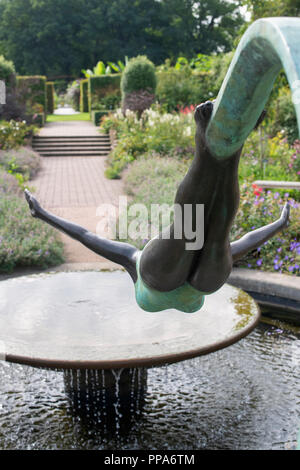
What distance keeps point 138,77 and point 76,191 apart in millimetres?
7847

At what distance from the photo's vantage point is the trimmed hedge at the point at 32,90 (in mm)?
23016

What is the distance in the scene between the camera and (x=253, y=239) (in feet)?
6.90

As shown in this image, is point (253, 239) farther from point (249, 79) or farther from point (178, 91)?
point (178, 91)

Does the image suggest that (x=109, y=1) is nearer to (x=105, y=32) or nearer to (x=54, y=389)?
(x=105, y=32)

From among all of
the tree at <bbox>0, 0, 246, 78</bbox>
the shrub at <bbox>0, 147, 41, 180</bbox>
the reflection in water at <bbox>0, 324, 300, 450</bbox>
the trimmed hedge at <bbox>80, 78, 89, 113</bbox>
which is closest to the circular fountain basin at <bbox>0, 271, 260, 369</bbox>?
the reflection in water at <bbox>0, 324, 300, 450</bbox>

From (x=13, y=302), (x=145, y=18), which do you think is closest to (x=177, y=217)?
(x=13, y=302)

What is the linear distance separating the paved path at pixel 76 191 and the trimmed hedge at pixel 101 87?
8244 mm

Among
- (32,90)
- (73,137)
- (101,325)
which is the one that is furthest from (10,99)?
(101,325)

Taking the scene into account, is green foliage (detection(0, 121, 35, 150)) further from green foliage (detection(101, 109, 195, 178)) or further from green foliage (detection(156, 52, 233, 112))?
green foliage (detection(156, 52, 233, 112))

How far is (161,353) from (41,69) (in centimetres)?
4264

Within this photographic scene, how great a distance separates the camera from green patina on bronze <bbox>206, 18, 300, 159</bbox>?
828 mm

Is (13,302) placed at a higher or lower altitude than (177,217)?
lower
